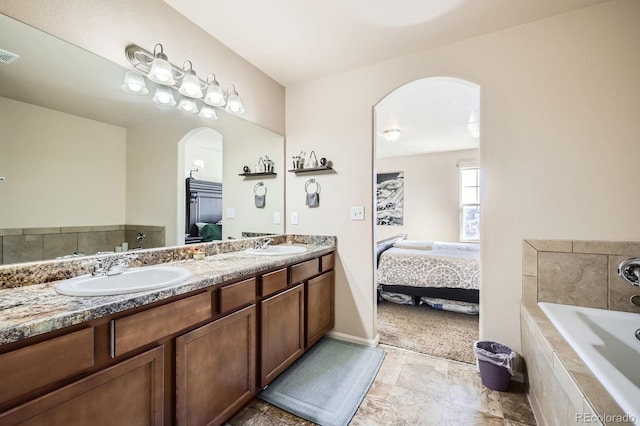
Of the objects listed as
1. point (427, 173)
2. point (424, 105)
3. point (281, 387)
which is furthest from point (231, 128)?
point (427, 173)

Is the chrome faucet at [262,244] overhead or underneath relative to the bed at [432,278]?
overhead

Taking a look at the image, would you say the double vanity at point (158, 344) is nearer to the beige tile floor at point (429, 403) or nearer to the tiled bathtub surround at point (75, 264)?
the tiled bathtub surround at point (75, 264)

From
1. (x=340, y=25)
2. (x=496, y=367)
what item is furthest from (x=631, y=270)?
(x=340, y=25)

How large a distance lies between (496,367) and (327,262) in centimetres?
134

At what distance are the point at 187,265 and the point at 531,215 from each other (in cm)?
221

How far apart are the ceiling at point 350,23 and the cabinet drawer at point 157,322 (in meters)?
1.70

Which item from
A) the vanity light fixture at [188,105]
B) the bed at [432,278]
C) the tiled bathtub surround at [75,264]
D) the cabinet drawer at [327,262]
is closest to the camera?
the tiled bathtub surround at [75,264]

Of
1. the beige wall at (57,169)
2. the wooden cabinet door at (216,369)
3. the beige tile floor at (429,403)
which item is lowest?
the beige tile floor at (429,403)

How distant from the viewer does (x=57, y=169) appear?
1312 millimetres

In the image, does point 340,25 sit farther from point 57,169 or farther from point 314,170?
point 57,169

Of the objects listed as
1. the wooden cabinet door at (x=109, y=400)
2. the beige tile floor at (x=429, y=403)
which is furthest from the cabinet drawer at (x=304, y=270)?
the wooden cabinet door at (x=109, y=400)

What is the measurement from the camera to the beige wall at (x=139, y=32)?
121 centimetres

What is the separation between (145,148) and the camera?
5.37ft

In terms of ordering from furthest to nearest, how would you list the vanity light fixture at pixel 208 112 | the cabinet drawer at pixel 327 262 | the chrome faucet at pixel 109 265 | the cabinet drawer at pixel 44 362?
the cabinet drawer at pixel 327 262 < the vanity light fixture at pixel 208 112 < the chrome faucet at pixel 109 265 < the cabinet drawer at pixel 44 362
